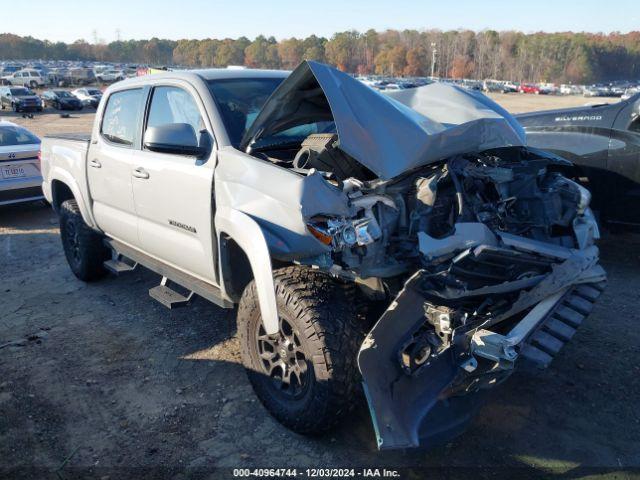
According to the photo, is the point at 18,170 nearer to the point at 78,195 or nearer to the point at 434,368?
the point at 78,195

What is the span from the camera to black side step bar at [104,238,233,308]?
3.88m

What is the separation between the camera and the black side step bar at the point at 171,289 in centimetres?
388

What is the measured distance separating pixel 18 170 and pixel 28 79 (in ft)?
169

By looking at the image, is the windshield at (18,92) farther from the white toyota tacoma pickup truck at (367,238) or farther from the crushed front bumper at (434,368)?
the crushed front bumper at (434,368)

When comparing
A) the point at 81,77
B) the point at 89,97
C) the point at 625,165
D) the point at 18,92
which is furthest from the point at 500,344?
the point at 81,77

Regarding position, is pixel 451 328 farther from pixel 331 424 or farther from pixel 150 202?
pixel 150 202

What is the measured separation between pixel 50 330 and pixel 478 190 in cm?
379

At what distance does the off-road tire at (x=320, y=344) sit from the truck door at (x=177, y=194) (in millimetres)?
879

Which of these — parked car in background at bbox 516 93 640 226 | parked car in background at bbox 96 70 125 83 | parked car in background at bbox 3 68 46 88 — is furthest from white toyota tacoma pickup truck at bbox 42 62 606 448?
parked car in background at bbox 96 70 125 83

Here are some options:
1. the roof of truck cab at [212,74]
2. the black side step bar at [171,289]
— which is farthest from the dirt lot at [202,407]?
the roof of truck cab at [212,74]

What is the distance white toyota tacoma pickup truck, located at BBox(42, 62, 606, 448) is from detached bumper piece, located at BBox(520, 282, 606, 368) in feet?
0.03

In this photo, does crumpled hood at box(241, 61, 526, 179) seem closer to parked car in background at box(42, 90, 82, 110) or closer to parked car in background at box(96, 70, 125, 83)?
parked car in background at box(42, 90, 82, 110)

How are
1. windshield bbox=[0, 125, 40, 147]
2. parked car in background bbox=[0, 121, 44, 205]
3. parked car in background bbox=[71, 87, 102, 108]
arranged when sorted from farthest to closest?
1. parked car in background bbox=[71, 87, 102, 108]
2. windshield bbox=[0, 125, 40, 147]
3. parked car in background bbox=[0, 121, 44, 205]

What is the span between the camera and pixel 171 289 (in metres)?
4.48
